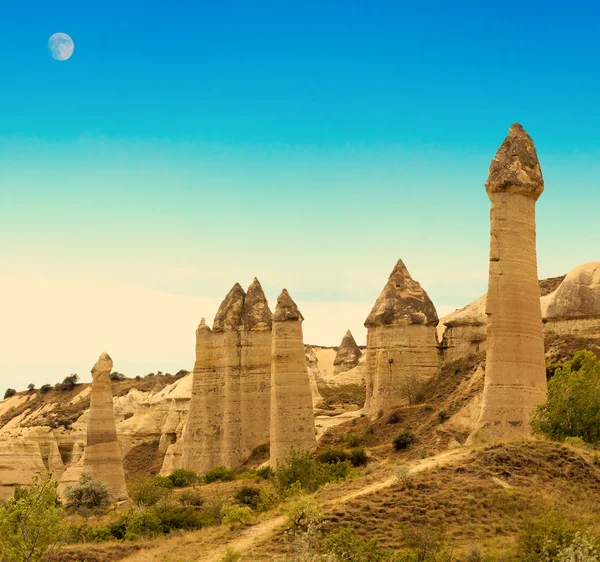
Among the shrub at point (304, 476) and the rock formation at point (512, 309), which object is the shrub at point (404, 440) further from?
the rock formation at point (512, 309)

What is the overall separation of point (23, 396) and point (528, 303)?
256 feet

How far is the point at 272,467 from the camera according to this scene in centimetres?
3675

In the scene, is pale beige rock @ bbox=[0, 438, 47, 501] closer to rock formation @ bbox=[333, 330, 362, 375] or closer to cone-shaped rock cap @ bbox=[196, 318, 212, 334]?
cone-shaped rock cap @ bbox=[196, 318, 212, 334]

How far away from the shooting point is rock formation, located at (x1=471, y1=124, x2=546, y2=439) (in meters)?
28.7

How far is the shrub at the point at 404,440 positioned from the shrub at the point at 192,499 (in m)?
7.48

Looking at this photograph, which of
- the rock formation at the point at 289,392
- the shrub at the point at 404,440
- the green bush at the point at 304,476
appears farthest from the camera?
the shrub at the point at 404,440

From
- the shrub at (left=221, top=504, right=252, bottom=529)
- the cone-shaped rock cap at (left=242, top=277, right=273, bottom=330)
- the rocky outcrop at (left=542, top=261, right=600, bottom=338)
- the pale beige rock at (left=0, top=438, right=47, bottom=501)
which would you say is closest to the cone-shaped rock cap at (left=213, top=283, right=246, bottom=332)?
the cone-shaped rock cap at (left=242, top=277, right=273, bottom=330)

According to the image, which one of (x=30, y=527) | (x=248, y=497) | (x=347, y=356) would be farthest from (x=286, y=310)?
(x=347, y=356)

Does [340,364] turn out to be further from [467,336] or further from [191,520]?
[191,520]

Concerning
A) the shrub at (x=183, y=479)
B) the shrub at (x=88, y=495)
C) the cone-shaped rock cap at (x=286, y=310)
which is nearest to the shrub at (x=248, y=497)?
the shrub at (x=88, y=495)

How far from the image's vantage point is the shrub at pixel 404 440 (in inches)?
1473

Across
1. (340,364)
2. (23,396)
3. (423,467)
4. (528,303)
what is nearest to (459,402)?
(528,303)

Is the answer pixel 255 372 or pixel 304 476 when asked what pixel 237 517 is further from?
pixel 255 372

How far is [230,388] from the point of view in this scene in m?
43.9
